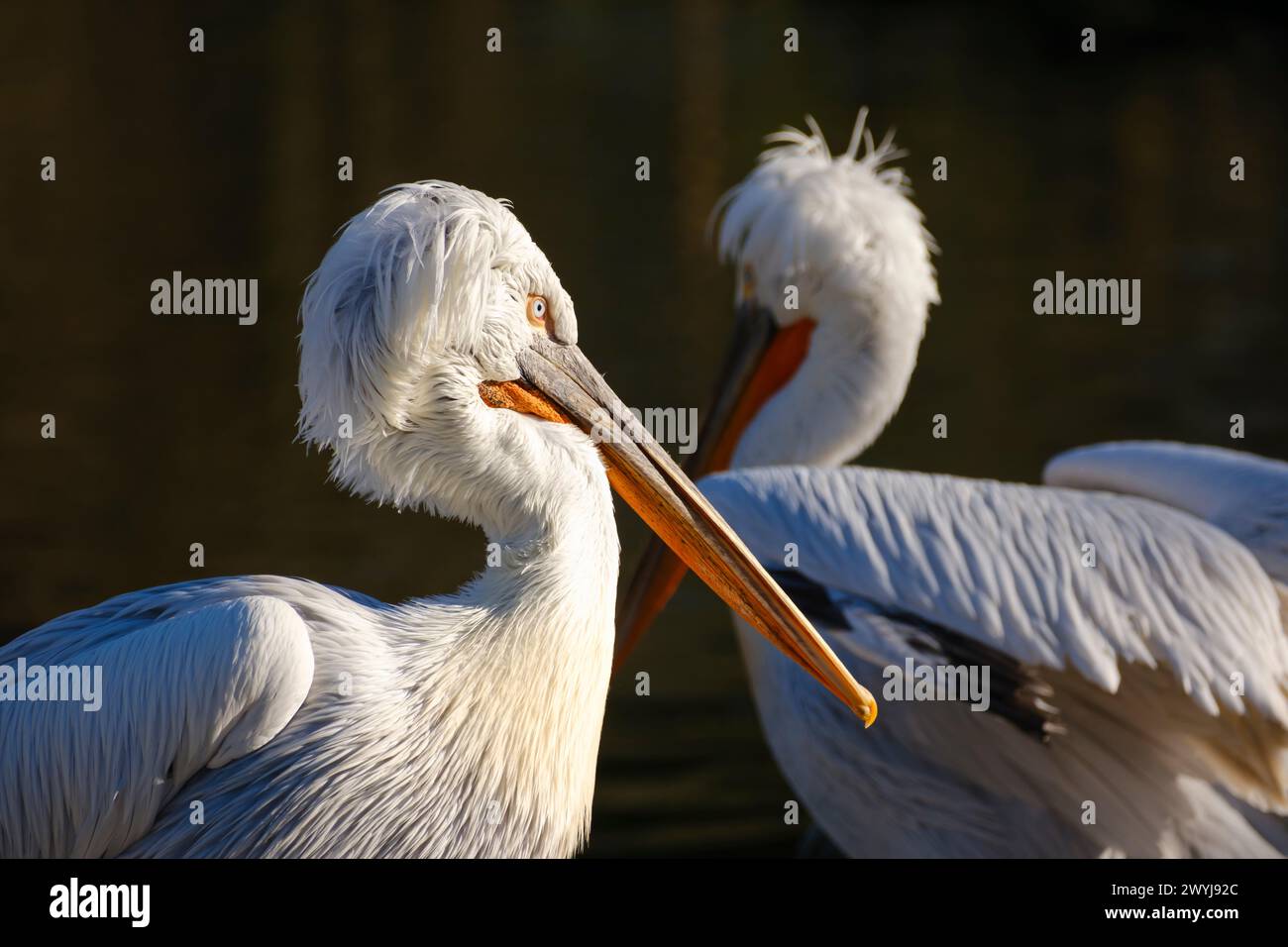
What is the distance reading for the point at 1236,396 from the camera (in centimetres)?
1173

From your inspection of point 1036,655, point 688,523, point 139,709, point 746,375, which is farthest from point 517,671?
point 746,375

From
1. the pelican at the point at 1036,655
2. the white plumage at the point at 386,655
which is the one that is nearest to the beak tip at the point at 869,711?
the white plumage at the point at 386,655

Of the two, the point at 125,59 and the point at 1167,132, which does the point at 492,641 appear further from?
the point at 125,59

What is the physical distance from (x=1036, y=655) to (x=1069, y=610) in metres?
0.14

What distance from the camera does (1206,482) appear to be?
4.71 m

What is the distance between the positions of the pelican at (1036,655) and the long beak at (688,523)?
28.4 inches

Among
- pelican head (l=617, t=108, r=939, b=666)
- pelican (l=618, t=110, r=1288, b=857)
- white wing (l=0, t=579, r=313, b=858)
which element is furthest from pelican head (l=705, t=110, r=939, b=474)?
white wing (l=0, t=579, r=313, b=858)

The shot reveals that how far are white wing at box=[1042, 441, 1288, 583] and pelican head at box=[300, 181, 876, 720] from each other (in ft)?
5.47

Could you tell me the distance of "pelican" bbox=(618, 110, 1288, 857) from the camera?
12.9ft

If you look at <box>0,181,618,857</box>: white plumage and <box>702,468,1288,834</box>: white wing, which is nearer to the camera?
<box>0,181,618,857</box>: white plumage

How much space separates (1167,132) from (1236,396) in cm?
1162

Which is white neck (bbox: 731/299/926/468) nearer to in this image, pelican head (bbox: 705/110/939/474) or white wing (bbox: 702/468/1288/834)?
pelican head (bbox: 705/110/939/474)

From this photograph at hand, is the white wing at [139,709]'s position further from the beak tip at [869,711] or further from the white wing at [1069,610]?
the white wing at [1069,610]

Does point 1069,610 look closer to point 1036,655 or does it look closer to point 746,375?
point 1036,655
